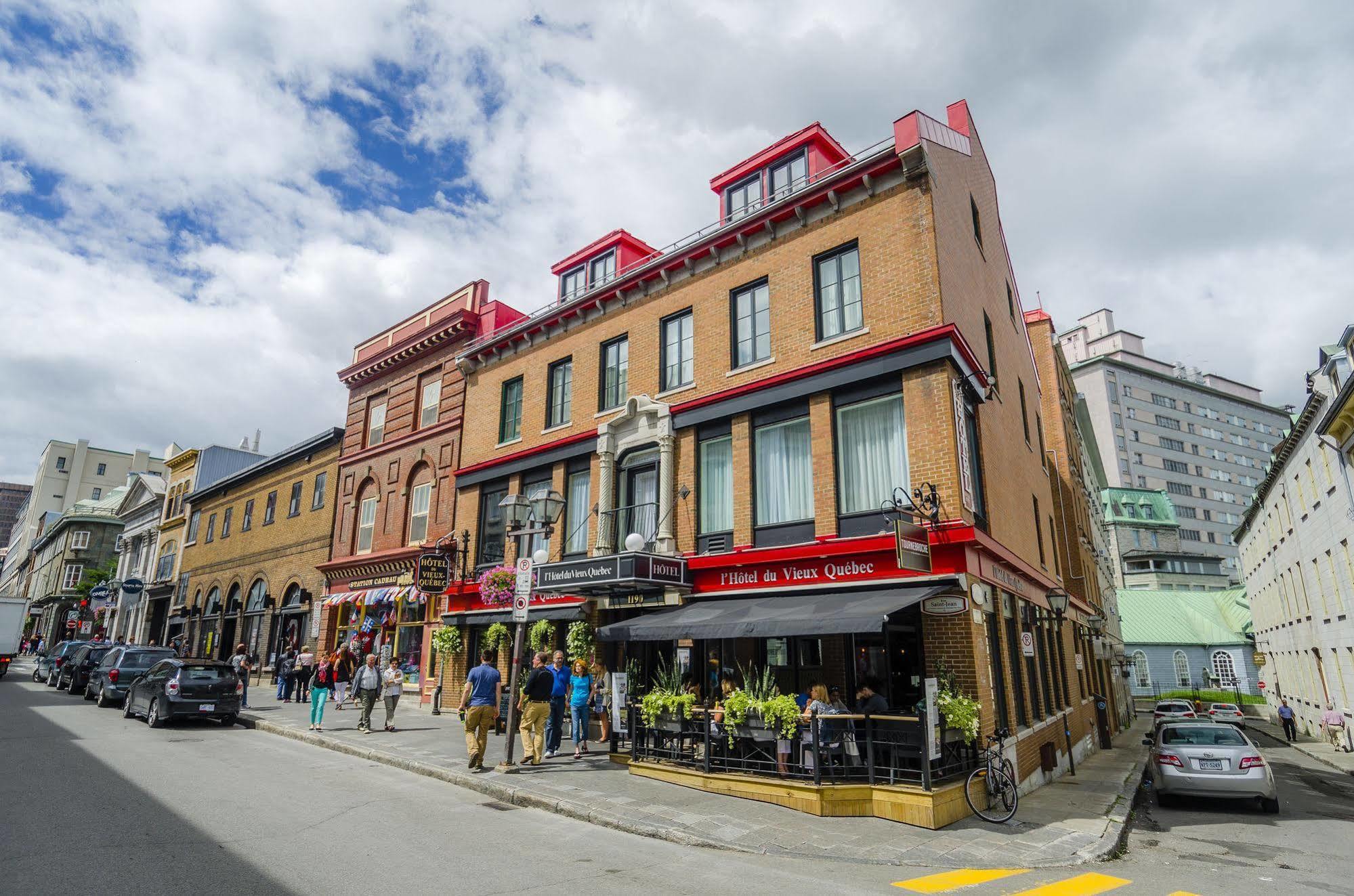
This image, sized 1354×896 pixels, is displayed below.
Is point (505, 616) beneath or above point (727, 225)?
beneath

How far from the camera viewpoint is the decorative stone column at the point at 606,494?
54.9 feet

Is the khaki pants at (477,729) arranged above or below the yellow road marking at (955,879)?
above

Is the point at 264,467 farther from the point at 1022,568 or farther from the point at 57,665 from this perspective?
the point at 1022,568

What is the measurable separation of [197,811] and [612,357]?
12.6 m

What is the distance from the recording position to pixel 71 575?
66188 millimetres

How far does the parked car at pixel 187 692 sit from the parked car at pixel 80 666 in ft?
27.6

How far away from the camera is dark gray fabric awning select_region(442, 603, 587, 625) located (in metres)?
16.8

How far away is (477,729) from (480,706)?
0.36 m

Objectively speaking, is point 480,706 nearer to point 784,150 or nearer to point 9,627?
point 784,150

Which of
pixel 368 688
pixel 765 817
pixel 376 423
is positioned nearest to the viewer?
pixel 765 817

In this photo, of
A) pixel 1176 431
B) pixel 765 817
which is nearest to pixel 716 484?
pixel 765 817

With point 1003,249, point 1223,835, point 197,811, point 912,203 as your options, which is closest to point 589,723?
point 197,811

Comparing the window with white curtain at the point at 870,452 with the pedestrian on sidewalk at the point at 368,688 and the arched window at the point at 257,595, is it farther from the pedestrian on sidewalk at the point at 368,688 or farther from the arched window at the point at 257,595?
the arched window at the point at 257,595

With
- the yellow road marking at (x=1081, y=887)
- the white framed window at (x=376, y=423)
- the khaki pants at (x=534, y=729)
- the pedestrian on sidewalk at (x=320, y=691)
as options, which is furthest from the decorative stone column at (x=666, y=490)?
the white framed window at (x=376, y=423)
